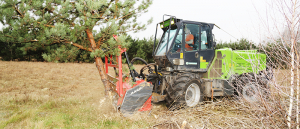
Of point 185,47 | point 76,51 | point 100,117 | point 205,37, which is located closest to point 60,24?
point 76,51

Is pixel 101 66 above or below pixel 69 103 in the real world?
above

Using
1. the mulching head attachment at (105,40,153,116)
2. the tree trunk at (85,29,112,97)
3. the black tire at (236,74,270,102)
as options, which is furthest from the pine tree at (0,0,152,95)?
the black tire at (236,74,270,102)

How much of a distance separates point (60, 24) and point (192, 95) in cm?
349

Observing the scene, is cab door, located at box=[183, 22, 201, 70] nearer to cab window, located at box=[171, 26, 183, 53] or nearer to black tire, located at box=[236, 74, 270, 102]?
cab window, located at box=[171, 26, 183, 53]

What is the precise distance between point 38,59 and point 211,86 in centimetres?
1618

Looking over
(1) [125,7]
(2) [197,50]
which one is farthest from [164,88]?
(1) [125,7]

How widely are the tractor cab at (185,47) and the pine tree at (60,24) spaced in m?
1.09

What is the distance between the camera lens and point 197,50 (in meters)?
5.13

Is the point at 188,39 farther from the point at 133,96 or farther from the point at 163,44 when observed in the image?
the point at 133,96

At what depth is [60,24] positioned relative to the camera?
3.98m

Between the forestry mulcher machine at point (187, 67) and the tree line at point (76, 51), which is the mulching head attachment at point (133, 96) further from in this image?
the tree line at point (76, 51)

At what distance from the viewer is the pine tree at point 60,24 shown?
391cm

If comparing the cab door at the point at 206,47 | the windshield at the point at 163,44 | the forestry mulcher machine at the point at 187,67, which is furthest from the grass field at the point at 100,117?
the windshield at the point at 163,44

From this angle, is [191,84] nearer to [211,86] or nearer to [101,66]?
[211,86]
